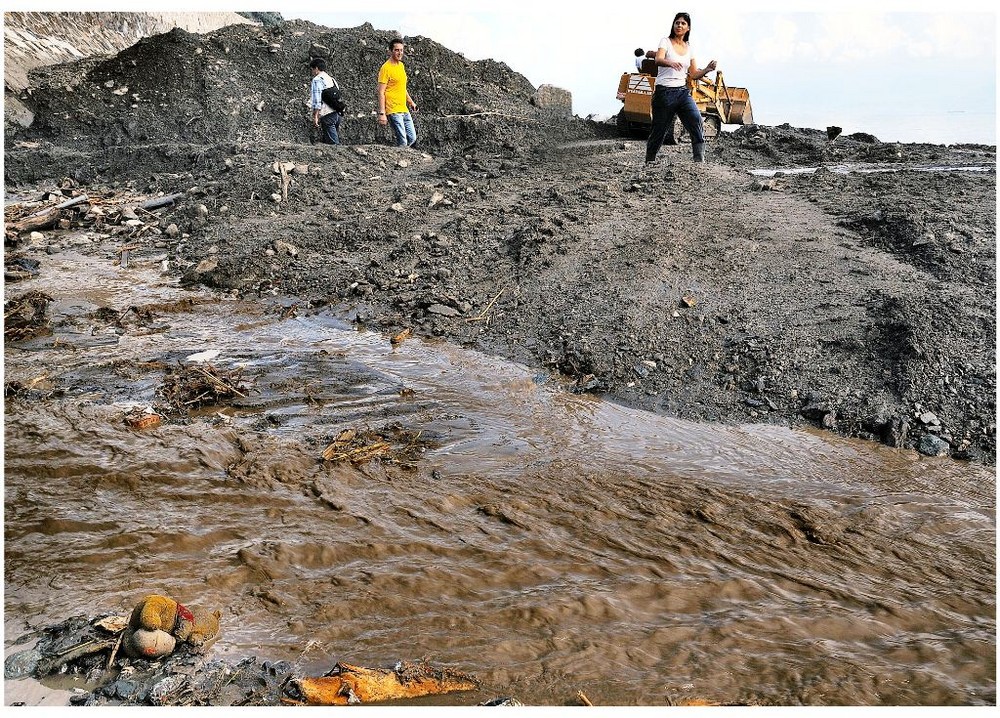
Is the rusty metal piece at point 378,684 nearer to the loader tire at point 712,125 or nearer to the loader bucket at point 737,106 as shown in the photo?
the loader tire at point 712,125

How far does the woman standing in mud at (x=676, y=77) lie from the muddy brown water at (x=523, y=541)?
4.89 m

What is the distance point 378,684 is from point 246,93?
14.3m

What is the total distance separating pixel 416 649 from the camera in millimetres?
2689

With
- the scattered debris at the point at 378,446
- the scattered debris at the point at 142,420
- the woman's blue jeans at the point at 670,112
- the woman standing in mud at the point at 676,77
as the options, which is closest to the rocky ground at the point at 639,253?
the woman's blue jeans at the point at 670,112

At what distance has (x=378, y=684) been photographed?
249 centimetres

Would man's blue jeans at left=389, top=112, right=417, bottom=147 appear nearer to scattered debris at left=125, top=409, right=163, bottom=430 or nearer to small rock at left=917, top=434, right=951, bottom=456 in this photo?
scattered debris at left=125, top=409, right=163, bottom=430

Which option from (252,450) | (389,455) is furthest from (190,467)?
(389,455)

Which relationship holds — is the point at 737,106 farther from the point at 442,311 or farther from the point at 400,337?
the point at 400,337

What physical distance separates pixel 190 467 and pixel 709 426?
3.01m

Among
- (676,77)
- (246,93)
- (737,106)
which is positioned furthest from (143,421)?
(737,106)

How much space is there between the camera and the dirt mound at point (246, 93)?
44.9ft

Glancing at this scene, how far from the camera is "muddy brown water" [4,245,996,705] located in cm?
266

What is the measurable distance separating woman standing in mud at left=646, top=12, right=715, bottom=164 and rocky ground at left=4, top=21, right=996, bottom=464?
2.01 ft

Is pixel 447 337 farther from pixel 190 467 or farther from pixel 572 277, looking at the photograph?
pixel 190 467
